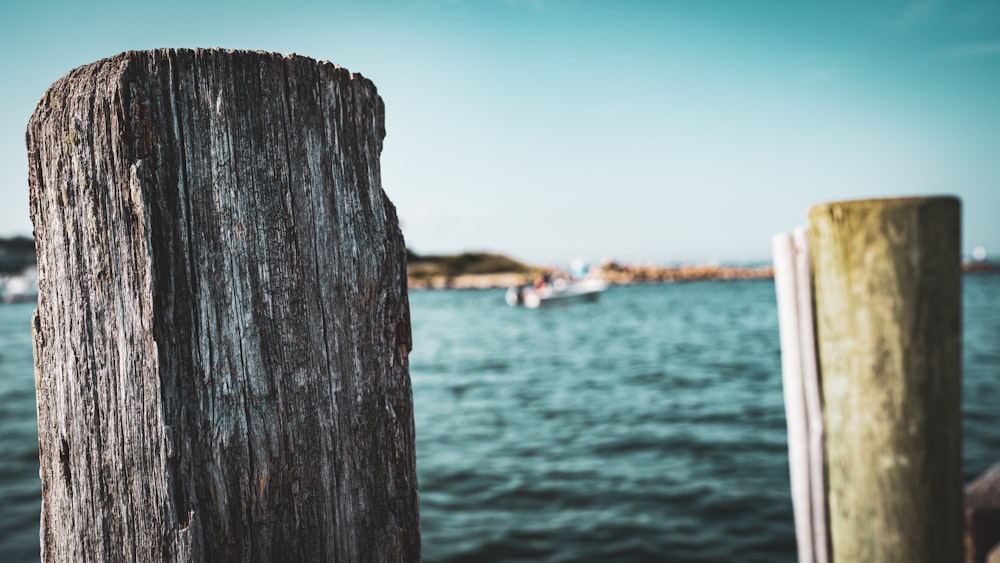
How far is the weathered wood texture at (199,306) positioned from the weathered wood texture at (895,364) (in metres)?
1.56

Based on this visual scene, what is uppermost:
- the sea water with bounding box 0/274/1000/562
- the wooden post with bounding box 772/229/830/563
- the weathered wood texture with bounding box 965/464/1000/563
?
the wooden post with bounding box 772/229/830/563

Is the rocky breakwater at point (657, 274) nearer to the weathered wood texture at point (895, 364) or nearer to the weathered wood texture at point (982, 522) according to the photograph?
the weathered wood texture at point (982, 522)

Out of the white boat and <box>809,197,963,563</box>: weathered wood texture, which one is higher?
<box>809,197,963,563</box>: weathered wood texture

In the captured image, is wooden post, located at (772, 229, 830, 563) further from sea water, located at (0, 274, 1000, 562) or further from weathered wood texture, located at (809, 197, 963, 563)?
sea water, located at (0, 274, 1000, 562)

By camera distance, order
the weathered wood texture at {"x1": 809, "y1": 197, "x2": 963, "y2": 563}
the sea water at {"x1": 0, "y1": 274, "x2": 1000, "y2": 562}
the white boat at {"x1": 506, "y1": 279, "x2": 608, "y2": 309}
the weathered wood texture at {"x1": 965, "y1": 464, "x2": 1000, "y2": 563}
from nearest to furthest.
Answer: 1. the weathered wood texture at {"x1": 809, "y1": 197, "x2": 963, "y2": 563}
2. the weathered wood texture at {"x1": 965, "y1": 464, "x2": 1000, "y2": 563}
3. the sea water at {"x1": 0, "y1": 274, "x2": 1000, "y2": 562}
4. the white boat at {"x1": 506, "y1": 279, "x2": 608, "y2": 309}


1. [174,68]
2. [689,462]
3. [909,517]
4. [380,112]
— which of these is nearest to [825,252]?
[909,517]

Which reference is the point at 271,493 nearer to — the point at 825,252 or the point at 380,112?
the point at 380,112

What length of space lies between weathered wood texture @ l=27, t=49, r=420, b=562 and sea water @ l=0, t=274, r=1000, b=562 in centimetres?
540

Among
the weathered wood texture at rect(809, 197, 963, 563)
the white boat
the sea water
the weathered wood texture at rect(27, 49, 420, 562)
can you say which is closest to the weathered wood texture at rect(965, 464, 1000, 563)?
the weathered wood texture at rect(809, 197, 963, 563)

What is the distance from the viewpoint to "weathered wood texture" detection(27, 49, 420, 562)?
3.55 feet

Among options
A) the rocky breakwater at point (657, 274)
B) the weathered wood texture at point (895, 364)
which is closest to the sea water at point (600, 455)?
the weathered wood texture at point (895, 364)

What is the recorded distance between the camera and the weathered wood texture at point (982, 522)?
341cm

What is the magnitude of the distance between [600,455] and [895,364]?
24.3ft

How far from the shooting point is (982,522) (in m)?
3.45
